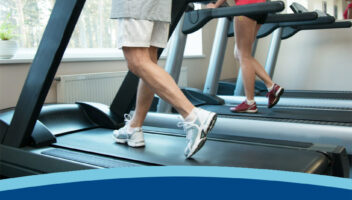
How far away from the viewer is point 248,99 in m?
2.50

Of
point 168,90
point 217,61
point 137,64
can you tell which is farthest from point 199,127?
point 217,61

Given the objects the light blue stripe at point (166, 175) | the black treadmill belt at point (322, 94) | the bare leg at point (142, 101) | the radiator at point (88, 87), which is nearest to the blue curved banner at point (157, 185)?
the light blue stripe at point (166, 175)

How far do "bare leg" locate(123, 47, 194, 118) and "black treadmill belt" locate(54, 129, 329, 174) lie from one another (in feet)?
0.78

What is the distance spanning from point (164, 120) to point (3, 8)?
143cm

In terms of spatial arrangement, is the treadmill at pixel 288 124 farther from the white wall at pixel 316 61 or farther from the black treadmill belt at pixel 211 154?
the white wall at pixel 316 61

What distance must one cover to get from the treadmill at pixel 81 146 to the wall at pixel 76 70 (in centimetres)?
43

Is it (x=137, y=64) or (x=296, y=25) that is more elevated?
(x=296, y=25)

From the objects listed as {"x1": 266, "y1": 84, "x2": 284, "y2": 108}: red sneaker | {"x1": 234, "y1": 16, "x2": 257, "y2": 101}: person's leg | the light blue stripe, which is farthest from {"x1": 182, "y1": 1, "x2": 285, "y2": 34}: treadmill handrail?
the light blue stripe

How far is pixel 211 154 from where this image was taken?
1.49m

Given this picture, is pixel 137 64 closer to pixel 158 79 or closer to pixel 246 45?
pixel 158 79

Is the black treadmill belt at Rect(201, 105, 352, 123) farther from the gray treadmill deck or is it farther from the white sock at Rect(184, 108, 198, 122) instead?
the white sock at Rect(184, 108, 198, 122)

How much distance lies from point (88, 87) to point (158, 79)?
65.7 inches

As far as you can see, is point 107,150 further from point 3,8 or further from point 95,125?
point 3,8

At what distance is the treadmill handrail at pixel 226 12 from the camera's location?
1884 mm
